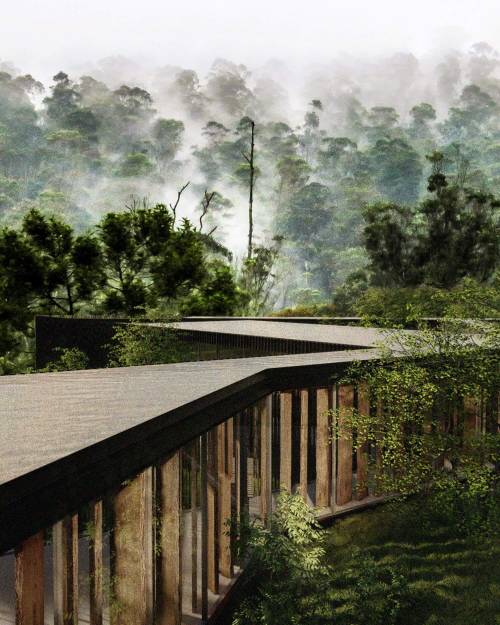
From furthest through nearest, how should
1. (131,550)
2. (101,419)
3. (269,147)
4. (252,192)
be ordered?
1. (269,147)
2. (252,192)
3. (131,550)
4. (101,419)

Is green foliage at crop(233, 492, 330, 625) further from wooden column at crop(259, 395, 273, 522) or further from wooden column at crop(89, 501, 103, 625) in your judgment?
wooden column at crop(89, 501, 103, 625)

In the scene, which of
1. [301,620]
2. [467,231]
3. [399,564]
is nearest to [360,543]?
[399,564]

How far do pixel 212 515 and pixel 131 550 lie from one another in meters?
1.19

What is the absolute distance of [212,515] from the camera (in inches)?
176

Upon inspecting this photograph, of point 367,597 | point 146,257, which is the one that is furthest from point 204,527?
point 146,257

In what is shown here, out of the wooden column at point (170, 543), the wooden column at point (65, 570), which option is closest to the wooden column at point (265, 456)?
the wooden column at point (170, 543)

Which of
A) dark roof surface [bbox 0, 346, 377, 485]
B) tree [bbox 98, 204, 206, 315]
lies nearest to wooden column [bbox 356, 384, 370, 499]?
dark roof surface [bbox 0, 346, 377, 485]

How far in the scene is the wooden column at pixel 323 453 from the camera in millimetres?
6000

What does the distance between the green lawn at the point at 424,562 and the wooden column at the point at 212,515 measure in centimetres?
107

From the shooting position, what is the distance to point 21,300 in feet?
59.7

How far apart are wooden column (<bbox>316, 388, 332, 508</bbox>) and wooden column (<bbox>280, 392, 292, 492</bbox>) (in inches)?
12.4

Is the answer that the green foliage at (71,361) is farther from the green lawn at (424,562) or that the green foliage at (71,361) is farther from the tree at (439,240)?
the tree at (439,240)

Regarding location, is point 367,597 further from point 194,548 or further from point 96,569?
point 96,569

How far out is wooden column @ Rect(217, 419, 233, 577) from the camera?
461cm
